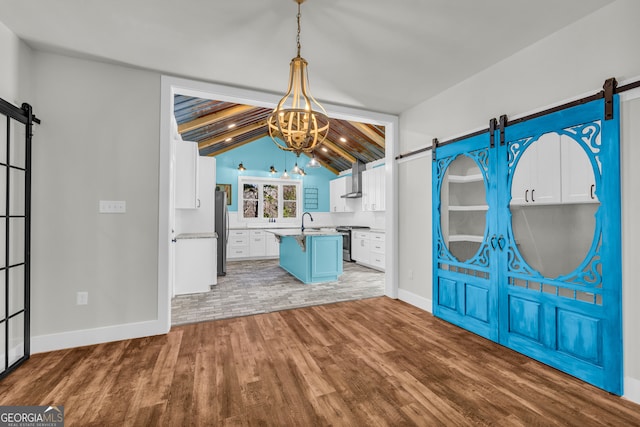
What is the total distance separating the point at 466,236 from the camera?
10.3ft

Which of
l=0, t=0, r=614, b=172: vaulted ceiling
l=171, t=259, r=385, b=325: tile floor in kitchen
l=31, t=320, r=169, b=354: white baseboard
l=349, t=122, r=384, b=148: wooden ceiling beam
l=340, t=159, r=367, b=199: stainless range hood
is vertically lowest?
l=171, t=259, r=385, b=325: tile floor in kitchen

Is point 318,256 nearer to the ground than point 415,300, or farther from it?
farther from it

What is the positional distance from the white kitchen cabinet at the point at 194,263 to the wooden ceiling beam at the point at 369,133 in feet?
11.9

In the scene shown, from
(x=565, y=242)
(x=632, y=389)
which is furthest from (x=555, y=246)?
(x=632, y=389)

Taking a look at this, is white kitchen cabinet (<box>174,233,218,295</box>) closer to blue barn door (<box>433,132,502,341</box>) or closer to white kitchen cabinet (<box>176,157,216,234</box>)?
white kitchen cabinet (<box>176,157,216,234</box>)

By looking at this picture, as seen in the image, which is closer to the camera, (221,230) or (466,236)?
(466,236)

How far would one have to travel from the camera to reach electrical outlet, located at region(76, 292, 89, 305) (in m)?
2.65

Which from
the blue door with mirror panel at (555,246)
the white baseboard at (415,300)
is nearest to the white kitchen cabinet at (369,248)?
the white baseboard at (415,300)

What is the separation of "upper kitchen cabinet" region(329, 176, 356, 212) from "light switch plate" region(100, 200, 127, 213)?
602 cm

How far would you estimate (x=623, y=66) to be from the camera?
1924 mm

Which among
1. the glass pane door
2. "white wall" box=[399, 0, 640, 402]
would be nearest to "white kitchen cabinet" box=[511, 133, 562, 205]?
"white wall" box=[399, 0, 640, 402]

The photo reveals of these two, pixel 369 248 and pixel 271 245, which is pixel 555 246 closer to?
pixel 369 248

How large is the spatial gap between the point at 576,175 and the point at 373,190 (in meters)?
4.78

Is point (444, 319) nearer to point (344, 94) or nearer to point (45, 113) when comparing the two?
point (344, 94)
